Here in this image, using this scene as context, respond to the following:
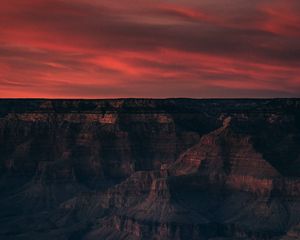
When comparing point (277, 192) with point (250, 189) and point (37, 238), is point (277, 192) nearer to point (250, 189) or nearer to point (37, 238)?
point (250, 189)

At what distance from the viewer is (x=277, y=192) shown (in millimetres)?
191125

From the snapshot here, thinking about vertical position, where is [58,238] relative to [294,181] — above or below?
below

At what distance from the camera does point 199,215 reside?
19500 cm

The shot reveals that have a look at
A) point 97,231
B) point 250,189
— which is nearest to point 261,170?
point 250,189

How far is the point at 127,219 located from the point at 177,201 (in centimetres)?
958

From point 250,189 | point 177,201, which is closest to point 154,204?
point 177,201

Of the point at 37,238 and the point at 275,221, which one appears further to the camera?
the point at 37,238

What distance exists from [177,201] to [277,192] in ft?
59.4

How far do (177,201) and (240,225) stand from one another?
47.9ft

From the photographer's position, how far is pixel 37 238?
652 feet

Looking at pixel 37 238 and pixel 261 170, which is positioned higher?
pixel 261 170

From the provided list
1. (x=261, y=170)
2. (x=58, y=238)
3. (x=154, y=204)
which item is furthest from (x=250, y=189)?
(x=58, y=238)

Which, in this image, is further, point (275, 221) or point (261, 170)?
point (261, 170)

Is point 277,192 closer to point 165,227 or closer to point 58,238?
point 165,227
